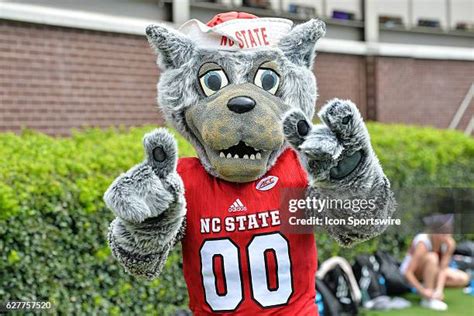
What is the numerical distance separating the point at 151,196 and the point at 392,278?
4862 mm

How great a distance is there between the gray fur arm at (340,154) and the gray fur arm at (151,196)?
0.44 metres

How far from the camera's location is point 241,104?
282cm

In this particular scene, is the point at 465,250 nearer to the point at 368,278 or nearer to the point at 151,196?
the point at 368,278

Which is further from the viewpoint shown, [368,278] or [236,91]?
[368,278]

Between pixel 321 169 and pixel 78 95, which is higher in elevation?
pixel 78 95

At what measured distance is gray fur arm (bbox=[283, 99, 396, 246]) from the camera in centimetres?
233

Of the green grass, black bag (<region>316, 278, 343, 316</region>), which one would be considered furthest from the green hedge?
the green grass

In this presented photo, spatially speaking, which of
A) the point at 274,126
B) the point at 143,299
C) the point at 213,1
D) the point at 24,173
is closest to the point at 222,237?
the point at 274,126

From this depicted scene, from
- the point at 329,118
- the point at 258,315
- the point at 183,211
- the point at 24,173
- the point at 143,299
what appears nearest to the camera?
the point at 329,118

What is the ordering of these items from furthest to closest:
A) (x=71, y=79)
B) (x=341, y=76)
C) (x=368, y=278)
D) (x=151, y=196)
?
1. (x=341, y=76)
2. (x=71, y=79)
3. (x=368, y=278)
4. (x=151, y=196)

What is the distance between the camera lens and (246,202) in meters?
2.96

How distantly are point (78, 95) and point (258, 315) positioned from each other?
4806mm

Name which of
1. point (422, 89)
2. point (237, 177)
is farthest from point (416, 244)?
point (422, 89)

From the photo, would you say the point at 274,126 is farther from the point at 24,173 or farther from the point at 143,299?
the point at 143,299
